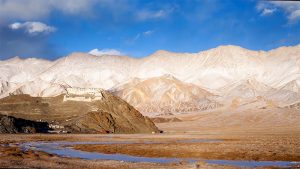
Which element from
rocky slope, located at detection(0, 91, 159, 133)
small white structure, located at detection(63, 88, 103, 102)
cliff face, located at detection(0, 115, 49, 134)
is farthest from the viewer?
A: small white structure, located at detection(63, 88, 103, 102)

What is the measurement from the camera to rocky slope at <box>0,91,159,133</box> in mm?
96062

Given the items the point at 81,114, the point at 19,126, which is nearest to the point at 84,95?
the point at 81,114

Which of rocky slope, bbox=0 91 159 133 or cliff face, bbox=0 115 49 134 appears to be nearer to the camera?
cliff face, bbox=0 115 49 134

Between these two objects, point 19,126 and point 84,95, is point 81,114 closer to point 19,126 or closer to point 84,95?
point 84,95

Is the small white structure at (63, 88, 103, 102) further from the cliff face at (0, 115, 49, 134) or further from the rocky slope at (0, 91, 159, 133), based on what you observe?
the cliff face at (0, 115, 49, 134)

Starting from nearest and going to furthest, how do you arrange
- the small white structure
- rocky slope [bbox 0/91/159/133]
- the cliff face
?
the cliff face, rocky slope [bbox 0/91/159/133], the small white structure

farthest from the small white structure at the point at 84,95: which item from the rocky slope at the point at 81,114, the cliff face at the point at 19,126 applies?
the cliff face at the point at 19,126

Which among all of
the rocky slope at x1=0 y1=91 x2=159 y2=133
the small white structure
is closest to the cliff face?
the rocky slope at x1=0 y1=91 x2=159 y2=133

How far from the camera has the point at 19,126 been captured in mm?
87438

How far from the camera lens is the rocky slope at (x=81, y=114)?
96.1 metres

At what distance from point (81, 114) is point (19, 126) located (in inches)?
661

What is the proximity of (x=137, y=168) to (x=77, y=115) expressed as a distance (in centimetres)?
6911

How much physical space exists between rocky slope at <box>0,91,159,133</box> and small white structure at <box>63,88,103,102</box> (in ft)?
4.36

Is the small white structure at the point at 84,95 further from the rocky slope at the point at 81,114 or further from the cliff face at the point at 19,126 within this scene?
the cliff face at the point at 19,126
